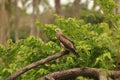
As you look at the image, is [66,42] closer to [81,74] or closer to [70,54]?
[81,74]

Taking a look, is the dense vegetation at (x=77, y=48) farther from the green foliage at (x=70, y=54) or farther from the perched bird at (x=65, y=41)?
the perched bird at (x=65, y=41)

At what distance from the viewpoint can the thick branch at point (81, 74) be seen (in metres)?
4.64

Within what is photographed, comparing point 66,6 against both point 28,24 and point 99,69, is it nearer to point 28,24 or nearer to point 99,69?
point 28,24

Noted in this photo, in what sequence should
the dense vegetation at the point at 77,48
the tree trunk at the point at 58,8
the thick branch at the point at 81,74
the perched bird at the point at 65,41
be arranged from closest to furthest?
the perched bird at the point at 65,41 → the thick branch at the point at 81,74 → the dense vegetation at the point at 77,48 → the tree trunk at the point at 58,8

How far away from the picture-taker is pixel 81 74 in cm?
476

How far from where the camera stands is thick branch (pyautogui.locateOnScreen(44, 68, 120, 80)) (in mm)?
4645

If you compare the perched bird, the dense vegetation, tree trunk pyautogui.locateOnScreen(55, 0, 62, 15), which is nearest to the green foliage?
the dense vegetation

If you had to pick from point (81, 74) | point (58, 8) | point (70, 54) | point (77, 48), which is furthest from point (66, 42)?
point (58, 8)

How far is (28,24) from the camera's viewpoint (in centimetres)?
4462

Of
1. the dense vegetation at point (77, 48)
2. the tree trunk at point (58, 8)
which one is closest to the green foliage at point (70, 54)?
the dense vegetation at point (77, 48)

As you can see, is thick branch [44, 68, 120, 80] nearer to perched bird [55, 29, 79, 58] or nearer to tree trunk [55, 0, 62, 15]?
perched bird [55, 29, 79, 58]

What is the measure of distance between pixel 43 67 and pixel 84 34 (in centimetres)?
74

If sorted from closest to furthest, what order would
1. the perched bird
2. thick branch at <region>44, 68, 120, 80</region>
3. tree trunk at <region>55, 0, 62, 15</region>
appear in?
the perched bird < thick branch at <region>44, 68, 120, 80</region> < tree trunk at <region>55, 0, 62, 15</region>

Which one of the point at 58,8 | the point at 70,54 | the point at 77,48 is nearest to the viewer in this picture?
the point at 77,48
